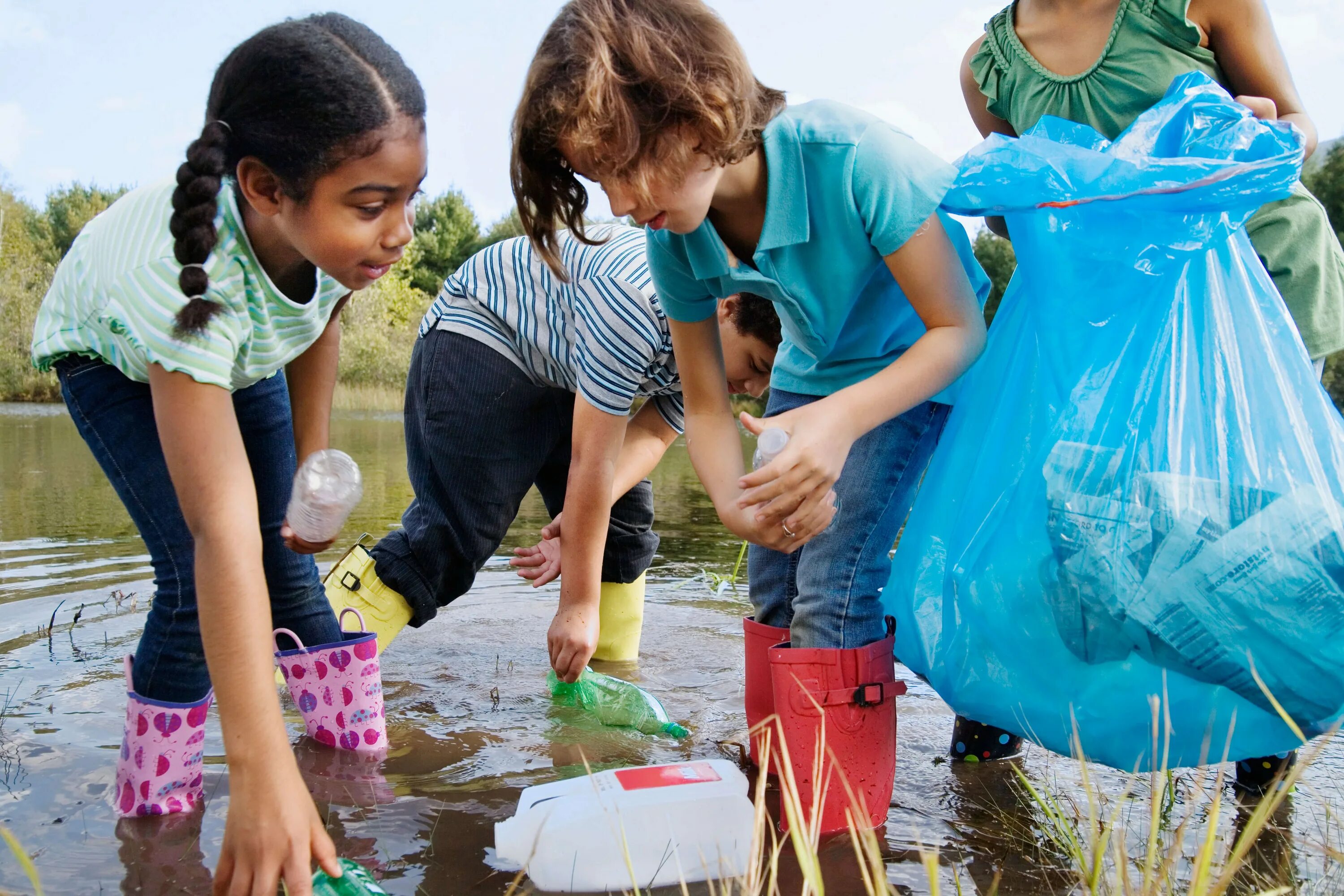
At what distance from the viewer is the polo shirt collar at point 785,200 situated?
1.91m

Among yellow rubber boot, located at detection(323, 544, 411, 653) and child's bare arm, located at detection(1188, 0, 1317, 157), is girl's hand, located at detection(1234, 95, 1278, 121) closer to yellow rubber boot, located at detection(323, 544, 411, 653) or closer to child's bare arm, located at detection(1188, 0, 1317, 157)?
child's bare arm, located at detection(1188, 0, 1317, 157)

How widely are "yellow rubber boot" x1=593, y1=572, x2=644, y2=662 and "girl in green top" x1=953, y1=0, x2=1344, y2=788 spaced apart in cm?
115

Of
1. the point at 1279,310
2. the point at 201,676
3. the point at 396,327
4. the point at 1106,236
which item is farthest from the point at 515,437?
the point at 396,327

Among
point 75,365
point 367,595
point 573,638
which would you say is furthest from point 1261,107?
point 367,595

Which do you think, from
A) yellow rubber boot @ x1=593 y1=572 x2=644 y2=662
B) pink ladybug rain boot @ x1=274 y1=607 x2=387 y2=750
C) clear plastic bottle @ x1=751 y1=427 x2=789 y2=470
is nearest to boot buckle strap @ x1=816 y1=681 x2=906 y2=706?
clear plastic bottle @ x1=751 y1=427 x2=789 y2=470

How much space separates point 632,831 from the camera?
166 centimetres

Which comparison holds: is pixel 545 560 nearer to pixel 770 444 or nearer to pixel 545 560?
pixel 545 560

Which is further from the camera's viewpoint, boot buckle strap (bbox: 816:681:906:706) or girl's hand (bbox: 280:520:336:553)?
girl's hand (bbox: 280:520:336:553)

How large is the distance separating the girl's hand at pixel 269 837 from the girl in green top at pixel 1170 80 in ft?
4.81

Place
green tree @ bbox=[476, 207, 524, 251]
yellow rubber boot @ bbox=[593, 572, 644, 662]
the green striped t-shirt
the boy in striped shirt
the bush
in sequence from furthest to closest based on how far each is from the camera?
green tree @ bbox=[476, 207, 524, 251], the bush, yellow rubber boot @ bbox=[593, 572, 644, 662], the boy in striped shirt, the green striped t-shirt

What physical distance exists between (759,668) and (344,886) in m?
1.16

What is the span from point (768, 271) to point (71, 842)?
1.60m

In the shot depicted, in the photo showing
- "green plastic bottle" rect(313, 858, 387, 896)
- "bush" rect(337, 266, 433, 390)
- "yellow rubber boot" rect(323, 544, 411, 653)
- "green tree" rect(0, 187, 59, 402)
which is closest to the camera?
"green plastic bottle" rect(313, 858, 387, 896)

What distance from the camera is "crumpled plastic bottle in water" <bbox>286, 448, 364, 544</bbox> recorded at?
202cm
